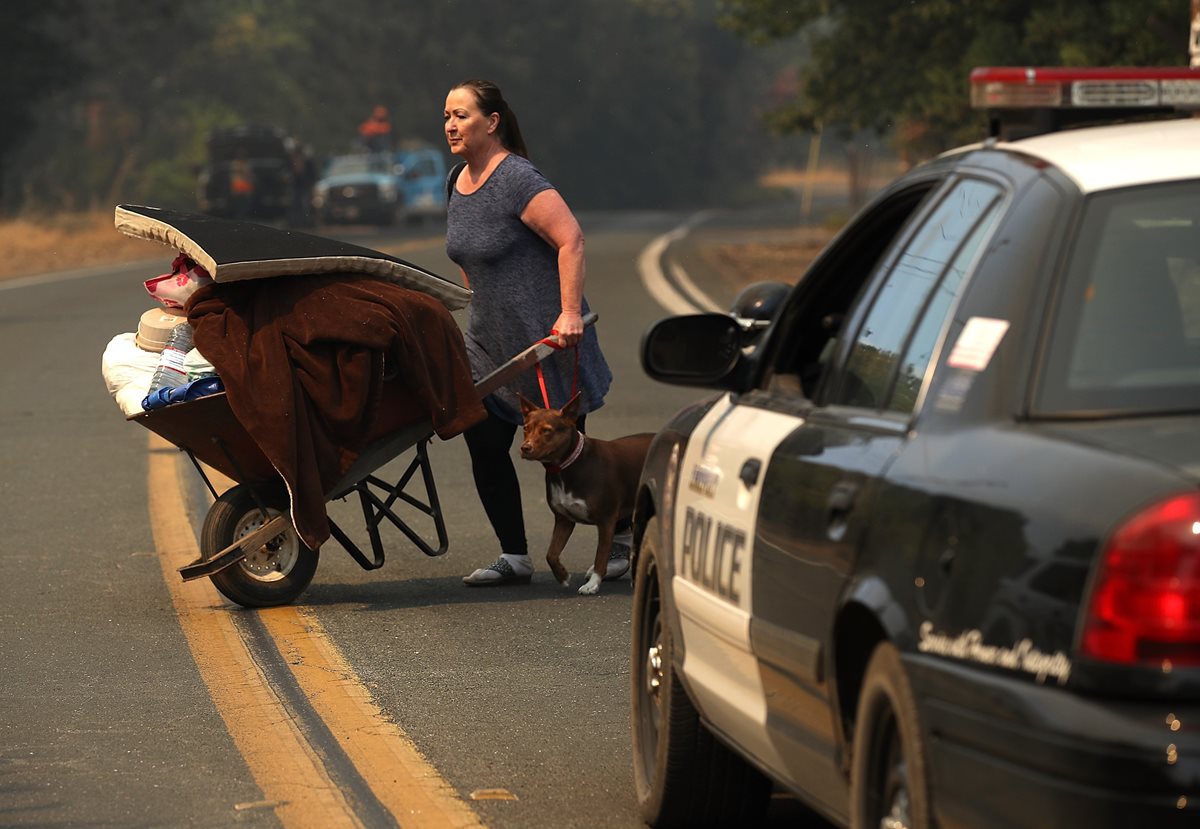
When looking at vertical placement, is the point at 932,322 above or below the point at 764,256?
above

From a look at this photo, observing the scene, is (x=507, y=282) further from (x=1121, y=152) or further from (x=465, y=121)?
(x=1121, y=152)

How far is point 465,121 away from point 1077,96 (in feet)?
16.1

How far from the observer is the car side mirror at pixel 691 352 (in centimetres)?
512

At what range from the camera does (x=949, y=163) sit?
176 inches

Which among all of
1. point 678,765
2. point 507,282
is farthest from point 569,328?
point 678,765

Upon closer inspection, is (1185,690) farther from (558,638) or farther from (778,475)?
(558,638)

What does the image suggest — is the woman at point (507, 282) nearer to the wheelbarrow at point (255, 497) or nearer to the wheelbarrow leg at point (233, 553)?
the wheelbarrow at point (255, 497)

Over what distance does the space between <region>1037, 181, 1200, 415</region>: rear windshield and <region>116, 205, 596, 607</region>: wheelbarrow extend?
469 centimetres

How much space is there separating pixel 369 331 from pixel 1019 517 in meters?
5.12

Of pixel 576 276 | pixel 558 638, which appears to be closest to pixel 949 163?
pixel 558 638

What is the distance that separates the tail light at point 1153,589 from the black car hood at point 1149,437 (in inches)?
4.0

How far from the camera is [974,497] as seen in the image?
352cm

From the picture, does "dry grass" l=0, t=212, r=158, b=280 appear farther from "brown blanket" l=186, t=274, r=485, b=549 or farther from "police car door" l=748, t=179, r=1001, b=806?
"police car door" l=748, t=179, r=1001, b=806

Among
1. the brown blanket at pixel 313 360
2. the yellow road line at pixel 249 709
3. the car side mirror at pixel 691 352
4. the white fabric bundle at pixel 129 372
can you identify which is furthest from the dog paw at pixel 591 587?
the car side mirror at pixel 691 352
